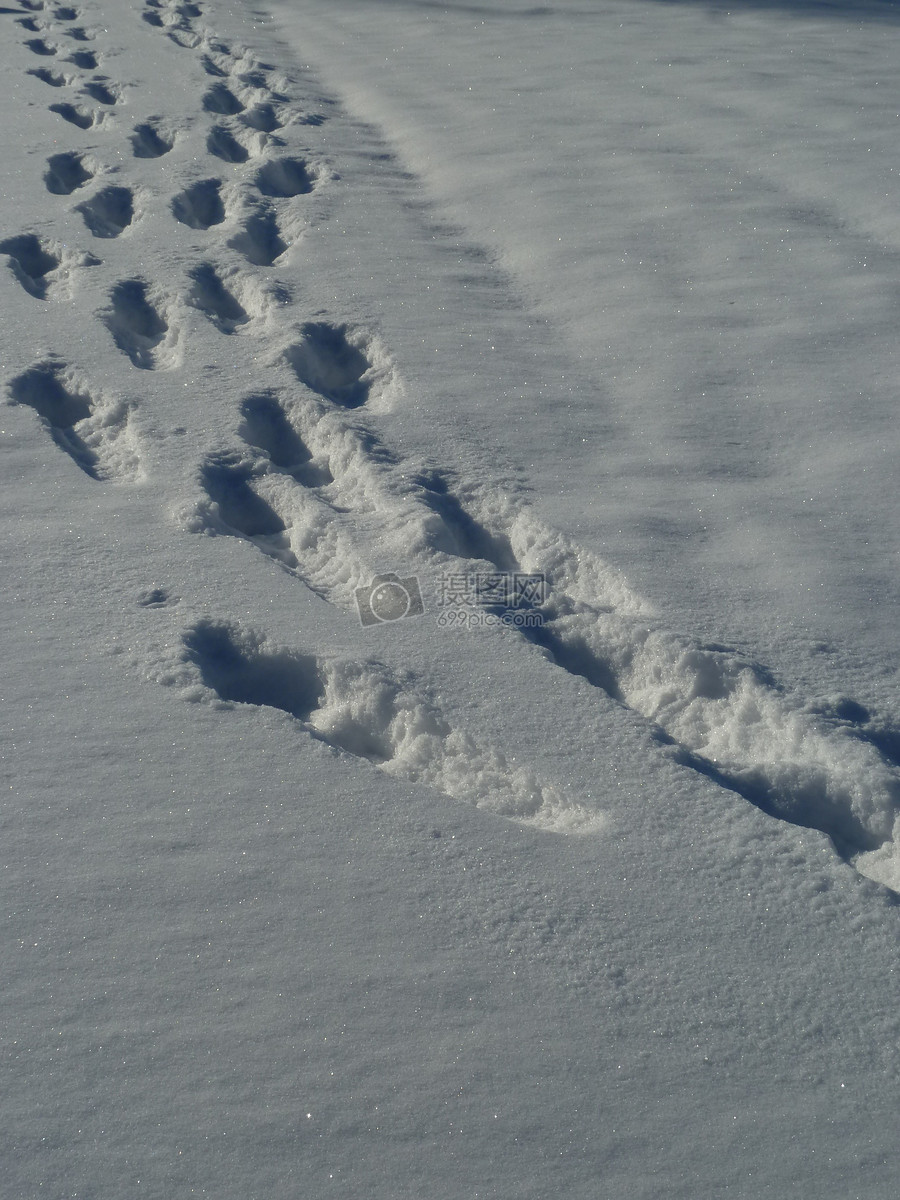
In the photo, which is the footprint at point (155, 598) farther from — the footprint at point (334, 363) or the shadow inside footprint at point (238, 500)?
the footprint at point (334, 363)

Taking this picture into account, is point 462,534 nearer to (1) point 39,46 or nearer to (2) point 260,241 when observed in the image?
(2) point 260,241

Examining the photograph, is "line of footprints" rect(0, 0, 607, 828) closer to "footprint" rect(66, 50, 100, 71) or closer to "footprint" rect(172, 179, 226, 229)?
"footprint" rect(172, 179, 226, 229)

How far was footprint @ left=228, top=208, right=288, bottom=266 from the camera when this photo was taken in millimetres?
2609

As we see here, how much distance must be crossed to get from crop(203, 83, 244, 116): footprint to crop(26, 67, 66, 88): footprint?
601 mm

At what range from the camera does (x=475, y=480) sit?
5.77 feet

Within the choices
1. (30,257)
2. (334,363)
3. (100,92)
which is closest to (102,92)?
(100,92)

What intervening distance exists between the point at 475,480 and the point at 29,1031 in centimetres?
111

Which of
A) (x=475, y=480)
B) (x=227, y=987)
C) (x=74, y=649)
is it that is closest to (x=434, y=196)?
(x=475, y=480)

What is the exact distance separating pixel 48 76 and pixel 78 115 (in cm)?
57

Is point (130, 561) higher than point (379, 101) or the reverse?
the reverse

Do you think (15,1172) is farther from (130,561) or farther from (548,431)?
(548,431)

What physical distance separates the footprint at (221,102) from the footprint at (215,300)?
1.48 m

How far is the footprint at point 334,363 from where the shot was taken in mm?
2066

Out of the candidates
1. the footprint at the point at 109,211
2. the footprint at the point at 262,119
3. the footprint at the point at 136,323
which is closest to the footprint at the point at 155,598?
the footprint at the point at 136,323
